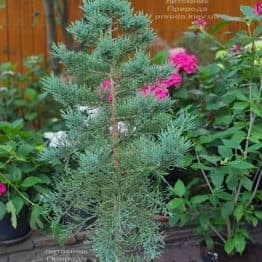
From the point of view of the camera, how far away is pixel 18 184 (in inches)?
99.3

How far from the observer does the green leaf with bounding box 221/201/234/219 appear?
7.30ft

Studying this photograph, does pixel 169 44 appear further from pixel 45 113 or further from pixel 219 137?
pixel 219 137

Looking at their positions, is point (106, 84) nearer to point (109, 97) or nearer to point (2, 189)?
point (109, 97)

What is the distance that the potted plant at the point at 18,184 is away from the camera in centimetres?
247

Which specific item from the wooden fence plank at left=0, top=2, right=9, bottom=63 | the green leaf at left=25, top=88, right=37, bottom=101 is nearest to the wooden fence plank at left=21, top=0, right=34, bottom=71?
the wooden fence plank at left=0, top=2, right=9, bottom=63

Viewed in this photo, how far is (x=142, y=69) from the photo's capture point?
1.62m

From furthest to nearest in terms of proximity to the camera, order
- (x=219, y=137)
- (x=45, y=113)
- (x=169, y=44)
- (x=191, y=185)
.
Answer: (x=169, y=44) → (x=45, y=113) → (x=191, y=185) → (x=219, y=137)

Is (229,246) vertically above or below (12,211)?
below

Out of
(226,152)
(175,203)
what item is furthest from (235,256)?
(226,152)

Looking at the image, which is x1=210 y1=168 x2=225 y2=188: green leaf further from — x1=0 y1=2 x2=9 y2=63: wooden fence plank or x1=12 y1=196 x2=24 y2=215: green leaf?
x1=0 y1=2 x2=9 y2=63: wooden fence plank

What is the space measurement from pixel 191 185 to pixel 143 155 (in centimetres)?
107

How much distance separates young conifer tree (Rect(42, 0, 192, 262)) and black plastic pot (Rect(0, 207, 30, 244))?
93 cm

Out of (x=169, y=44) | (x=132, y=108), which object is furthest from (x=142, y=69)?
(x=169, y=44)

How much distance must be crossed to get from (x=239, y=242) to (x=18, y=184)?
1118 millimetres
